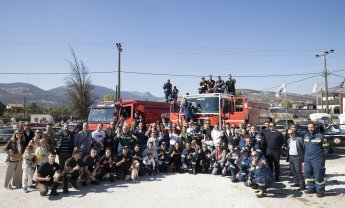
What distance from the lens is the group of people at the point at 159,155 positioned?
825 cm

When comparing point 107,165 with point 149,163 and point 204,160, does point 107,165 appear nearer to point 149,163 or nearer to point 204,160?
point 149,163

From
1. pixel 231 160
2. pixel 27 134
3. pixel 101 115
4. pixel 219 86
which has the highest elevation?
pixel 219 86

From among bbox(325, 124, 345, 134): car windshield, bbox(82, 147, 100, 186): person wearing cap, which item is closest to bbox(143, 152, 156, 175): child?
bbox(82, 147, 100, 186): person wearing cap

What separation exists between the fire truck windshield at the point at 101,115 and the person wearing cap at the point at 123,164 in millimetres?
5150

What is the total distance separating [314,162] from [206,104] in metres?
6.38

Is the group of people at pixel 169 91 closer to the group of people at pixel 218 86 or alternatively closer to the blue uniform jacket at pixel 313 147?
the group of people at pixel 218 86

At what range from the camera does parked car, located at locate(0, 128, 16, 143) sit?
2150 cm

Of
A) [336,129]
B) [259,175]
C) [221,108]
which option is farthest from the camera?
[336,129]

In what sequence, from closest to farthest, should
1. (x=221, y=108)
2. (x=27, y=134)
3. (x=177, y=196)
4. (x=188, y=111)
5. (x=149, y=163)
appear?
(x=177, y=196), (x=27, y=134), (x=149, y=163), (x=221, y=108), (x=188, y=111)

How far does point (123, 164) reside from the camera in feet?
32.7

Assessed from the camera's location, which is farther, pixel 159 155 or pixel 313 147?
pixel 159 155

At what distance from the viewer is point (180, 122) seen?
14617 mm

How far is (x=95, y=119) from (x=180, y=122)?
426 cm

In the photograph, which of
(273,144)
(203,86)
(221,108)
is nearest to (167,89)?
(203,86)
